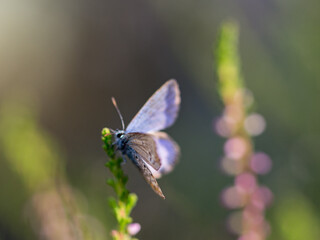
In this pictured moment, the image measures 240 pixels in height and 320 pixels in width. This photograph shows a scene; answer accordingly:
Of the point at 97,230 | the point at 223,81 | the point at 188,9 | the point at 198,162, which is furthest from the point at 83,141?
the point at 223,81

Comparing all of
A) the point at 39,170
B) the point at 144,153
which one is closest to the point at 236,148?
the point at 144,153

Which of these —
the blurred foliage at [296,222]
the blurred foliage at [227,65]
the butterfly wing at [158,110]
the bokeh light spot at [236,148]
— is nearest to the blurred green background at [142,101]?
the blurred foliage at [296,222]

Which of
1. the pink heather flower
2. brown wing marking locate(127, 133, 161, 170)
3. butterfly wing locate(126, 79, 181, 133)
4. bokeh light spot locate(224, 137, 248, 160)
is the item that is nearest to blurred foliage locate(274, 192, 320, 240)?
the pink heather flower

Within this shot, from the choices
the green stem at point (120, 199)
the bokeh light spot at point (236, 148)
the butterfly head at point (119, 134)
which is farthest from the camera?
the bokeh light spot at point (236, 148)

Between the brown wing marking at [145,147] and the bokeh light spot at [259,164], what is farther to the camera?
the bokeh light spot at [259,164]

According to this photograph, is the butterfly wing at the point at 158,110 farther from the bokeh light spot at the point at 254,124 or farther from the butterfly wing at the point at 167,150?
the bokeh light spot at the point at 254,124

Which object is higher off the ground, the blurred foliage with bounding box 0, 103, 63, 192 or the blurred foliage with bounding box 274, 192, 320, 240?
the blurred foliage with bounding box 0, 103, 63, 192

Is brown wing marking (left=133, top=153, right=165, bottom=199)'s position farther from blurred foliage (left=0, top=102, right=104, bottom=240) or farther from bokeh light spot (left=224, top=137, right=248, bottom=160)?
blurred foliage (left=0, top=102, right=104, bottom=240)

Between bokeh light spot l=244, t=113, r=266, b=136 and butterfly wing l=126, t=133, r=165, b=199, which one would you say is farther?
bokeh light spot l=244, t=113, r=266, b=136
